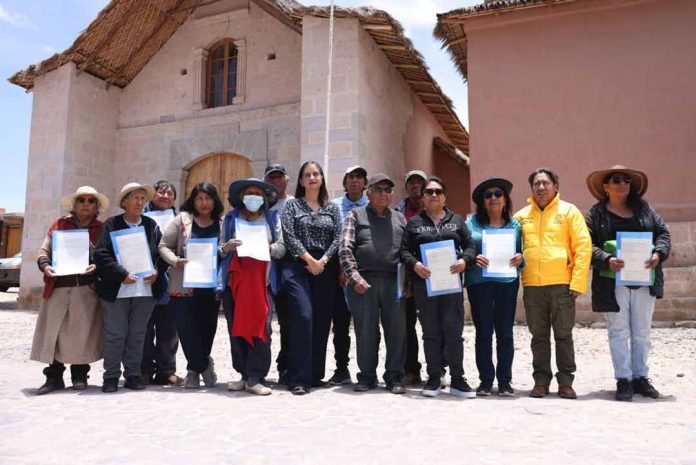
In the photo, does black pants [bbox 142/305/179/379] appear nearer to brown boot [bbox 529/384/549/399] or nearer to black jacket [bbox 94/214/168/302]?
black jacket [bbox 94/214/168/302]

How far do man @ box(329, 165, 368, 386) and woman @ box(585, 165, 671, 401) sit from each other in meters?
1.89

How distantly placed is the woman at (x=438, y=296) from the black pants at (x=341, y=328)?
0.66 meters

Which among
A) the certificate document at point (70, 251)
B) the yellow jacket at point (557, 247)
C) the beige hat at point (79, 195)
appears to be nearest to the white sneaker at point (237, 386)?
the certificate document at point (70, 251)

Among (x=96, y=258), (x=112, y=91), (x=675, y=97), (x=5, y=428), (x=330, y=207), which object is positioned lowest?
(x=5, y=428)

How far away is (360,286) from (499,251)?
1.08 metres

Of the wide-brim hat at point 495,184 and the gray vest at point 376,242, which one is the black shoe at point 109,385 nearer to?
the gray vest at point 376,242

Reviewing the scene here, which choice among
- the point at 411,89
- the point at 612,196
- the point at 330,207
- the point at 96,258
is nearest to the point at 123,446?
the point at 96,258

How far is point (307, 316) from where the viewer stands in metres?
4.34

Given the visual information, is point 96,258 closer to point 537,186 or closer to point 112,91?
point 537,186

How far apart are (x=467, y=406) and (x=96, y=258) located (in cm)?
296

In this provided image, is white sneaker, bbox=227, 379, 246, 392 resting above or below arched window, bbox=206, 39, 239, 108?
below

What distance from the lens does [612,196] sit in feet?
14.4

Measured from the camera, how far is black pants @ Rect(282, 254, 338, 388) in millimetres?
4309

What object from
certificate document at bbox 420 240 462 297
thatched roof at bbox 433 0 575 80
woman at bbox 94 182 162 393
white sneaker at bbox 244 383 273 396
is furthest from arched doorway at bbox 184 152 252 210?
certificate document at bbox 420 240 462 297
